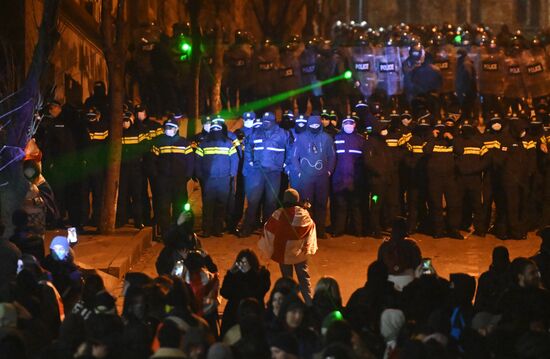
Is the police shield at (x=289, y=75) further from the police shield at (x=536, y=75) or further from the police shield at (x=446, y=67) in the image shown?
the police shield at (x=536, y=75)

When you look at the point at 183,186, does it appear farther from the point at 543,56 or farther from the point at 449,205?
the point at 543,56

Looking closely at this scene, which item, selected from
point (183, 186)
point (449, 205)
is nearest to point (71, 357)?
point (183, 186)

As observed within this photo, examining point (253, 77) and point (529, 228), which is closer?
point (529, 228)

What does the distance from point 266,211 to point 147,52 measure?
9.31m

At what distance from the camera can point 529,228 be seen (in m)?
18.2

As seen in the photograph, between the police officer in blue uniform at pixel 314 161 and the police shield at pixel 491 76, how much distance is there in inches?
396

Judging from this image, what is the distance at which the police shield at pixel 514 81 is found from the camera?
1033 inches

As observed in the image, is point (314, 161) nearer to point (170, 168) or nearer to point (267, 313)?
point (170, 168)

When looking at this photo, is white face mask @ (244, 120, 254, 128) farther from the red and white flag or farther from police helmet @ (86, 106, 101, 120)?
the red and white flag

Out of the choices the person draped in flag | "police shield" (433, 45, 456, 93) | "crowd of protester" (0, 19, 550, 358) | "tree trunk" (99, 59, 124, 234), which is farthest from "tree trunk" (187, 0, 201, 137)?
the person draped in flag

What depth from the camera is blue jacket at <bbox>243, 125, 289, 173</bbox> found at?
1705 centimetres

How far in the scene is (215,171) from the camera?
17.0 m

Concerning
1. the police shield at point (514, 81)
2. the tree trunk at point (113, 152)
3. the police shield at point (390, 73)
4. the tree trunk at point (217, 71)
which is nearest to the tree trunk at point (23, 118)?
the tree trunk at point (113, 152)

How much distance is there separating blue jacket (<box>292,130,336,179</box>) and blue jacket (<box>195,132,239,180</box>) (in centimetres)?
100
